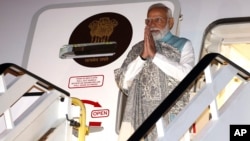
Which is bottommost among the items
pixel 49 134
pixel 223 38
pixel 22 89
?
pixel 49 134

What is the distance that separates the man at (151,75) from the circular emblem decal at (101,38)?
0.66 meters

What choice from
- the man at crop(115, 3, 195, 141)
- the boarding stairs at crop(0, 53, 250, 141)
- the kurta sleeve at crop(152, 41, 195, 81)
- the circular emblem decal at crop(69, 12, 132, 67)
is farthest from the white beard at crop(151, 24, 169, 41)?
the boarding stairs at crop(0, 53, 250, 141)

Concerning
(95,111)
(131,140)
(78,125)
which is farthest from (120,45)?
(131,140)

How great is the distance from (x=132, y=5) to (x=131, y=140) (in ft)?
7.77

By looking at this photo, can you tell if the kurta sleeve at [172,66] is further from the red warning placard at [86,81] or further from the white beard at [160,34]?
the red warning placard at [86,81]

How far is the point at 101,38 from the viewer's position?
5035 mm

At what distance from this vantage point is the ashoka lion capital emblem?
504cm

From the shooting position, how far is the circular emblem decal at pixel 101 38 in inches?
194

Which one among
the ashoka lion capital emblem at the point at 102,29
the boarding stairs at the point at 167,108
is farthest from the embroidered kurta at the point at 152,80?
the ashoka lion capital emblem at the point at 102,29

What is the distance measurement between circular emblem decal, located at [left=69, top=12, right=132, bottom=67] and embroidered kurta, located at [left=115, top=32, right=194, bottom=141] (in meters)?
0.73

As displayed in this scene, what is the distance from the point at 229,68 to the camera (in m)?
3.60

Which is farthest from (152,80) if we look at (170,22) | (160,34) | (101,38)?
(101,38)

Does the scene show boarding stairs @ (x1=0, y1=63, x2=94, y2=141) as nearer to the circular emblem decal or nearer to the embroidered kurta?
the embroidered kurta

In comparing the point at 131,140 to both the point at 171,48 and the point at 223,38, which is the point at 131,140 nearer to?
the point at 171,48
